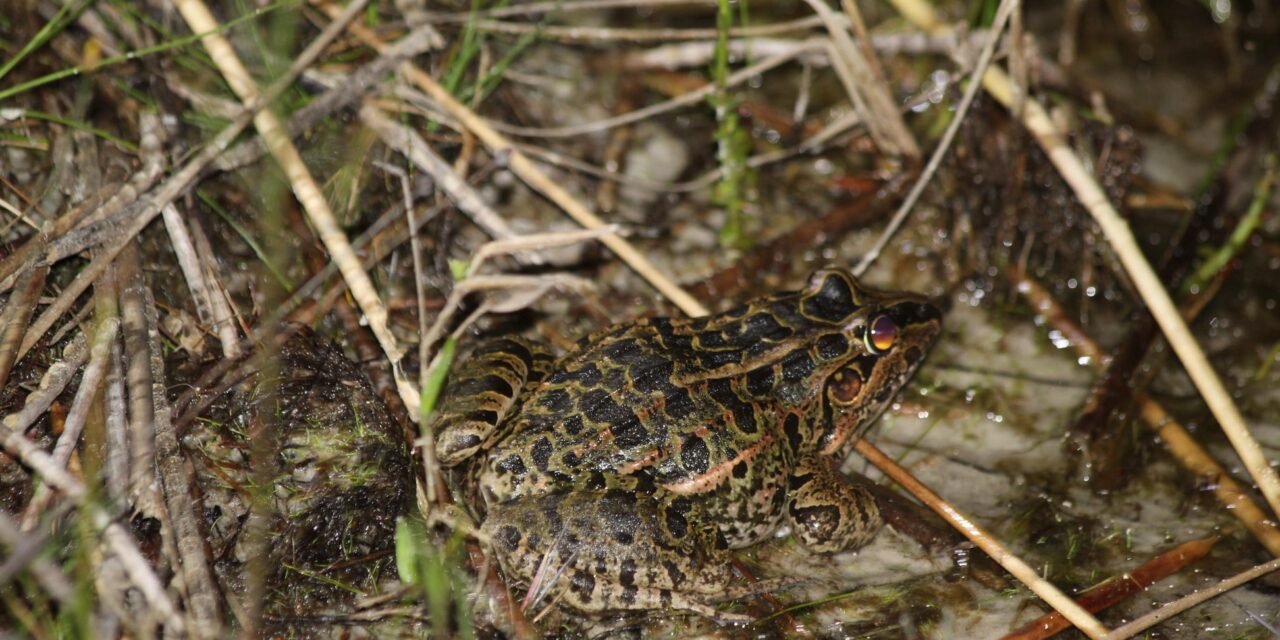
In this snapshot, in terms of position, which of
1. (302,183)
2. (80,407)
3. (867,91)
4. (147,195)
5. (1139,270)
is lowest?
(80,407)

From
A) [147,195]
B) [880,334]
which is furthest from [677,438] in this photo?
[147,195]

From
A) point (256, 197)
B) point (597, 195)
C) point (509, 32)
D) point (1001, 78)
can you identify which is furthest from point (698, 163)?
point (256, 197)

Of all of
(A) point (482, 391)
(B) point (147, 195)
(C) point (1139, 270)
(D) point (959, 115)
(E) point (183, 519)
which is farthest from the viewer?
(D) point (959, 115)

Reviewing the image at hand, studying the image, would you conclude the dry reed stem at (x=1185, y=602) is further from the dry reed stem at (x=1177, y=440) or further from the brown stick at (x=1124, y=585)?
the dry reed stem at (x=1177, y=440)

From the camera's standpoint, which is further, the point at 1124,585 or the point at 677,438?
the point at 1124,585

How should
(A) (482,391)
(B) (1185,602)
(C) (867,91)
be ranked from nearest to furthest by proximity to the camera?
(B) (1185,602), (A) (482,391), (C) (867,91)

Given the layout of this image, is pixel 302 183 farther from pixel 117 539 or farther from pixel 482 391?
pixel 117 539
